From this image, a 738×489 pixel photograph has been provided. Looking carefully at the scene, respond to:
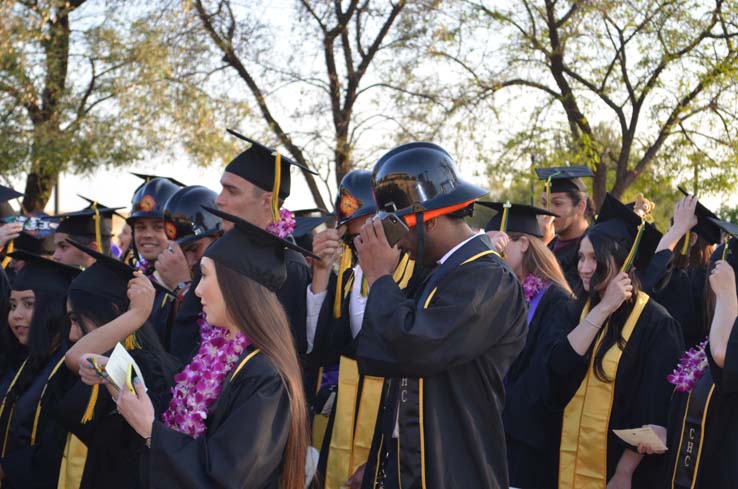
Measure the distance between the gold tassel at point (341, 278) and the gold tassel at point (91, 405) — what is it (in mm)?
1549

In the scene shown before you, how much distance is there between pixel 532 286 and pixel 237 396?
2.85 m

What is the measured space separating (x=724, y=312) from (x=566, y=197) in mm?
3402

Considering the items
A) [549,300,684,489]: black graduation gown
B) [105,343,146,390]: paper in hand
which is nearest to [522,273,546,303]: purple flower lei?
[549,300,684,489]: black graduation gown

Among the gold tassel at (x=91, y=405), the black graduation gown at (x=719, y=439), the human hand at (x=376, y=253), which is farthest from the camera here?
the gold tassel at (x=91, y=405)

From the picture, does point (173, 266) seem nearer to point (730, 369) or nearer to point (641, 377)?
point (641, 377)

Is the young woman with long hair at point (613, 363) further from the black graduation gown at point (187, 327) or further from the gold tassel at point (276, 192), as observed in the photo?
the black graduation gown at point (187, 327)

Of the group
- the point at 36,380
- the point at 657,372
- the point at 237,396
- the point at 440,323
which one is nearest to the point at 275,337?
the point at 237,396

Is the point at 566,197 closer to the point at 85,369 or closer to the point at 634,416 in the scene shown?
the point at 634,416

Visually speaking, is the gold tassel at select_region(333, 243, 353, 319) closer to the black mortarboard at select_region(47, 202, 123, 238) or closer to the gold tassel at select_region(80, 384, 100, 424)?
the gold tassel at select_region(80, 384, 100, 424)

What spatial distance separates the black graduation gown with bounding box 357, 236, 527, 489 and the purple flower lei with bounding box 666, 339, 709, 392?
155 cm

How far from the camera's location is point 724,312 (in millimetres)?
4090

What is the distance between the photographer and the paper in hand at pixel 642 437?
4723 millimetres

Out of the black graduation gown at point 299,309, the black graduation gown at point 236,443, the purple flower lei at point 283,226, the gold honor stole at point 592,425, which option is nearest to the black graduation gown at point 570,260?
the gold honor stole at point 592,425

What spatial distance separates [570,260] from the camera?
7.01m
